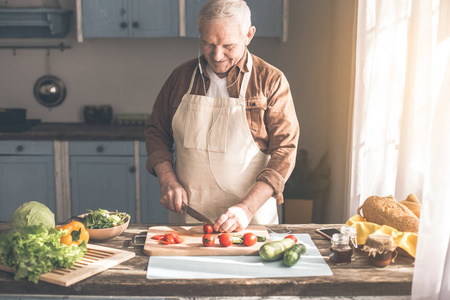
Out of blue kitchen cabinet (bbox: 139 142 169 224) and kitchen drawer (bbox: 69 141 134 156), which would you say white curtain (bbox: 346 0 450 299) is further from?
kitchen drawer (bbox: 69 141 134 156)

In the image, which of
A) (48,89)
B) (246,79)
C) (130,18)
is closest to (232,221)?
(246,79)

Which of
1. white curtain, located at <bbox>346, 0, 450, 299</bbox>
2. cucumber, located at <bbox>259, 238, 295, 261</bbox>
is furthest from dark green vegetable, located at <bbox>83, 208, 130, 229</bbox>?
white curtain, located at <bbox>346, 0, 450, 299</bbox>

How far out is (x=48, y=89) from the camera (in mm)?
4367

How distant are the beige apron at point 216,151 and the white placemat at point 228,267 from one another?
0.58m

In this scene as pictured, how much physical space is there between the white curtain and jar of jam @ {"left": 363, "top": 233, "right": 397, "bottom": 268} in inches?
4.0

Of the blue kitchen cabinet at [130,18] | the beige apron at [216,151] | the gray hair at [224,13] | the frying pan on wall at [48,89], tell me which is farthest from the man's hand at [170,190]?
the frying pan on wall at [48,89]

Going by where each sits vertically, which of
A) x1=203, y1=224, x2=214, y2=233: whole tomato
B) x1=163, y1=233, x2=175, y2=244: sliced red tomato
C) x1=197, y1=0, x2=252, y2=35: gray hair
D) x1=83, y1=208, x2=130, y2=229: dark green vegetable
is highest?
x1=197, y1=0, x2=252, y2=35: gray hair

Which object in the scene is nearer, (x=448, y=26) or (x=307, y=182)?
(x=448, y=26)

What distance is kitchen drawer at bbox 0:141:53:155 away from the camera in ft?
12.6

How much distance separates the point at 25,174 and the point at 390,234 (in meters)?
2.97

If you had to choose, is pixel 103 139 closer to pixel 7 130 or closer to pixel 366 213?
pixel 7 130

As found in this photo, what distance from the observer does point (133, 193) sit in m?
3.96

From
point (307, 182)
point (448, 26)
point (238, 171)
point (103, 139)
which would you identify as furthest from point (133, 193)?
point (448, 26)

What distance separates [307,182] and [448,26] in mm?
2116
